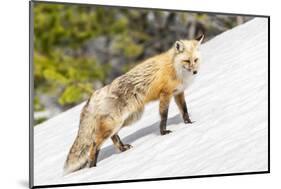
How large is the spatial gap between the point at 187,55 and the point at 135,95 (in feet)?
1.38

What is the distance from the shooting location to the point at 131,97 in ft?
12.7

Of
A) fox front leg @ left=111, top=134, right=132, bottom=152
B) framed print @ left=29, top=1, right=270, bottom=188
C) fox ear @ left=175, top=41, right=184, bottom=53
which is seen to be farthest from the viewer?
fox ear @ left=175, top=41, right=184, bottom=53

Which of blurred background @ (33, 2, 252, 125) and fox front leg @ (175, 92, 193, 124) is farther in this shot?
fox front leg @ (175, 92, 193, 124)

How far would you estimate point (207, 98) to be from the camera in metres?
4.08

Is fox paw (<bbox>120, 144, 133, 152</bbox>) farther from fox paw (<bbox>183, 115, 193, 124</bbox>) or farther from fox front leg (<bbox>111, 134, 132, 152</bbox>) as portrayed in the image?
fox paw (<bbox>183, 115, 193, 124</bbox>)

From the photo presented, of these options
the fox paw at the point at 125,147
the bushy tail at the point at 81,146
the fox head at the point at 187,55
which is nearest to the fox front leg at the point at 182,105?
the fox head at the point at 187,55

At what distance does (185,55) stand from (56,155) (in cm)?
101

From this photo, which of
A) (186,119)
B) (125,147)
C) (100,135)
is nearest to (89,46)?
(100,135)

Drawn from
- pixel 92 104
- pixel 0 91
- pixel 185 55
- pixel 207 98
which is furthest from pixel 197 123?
pixel 0 91

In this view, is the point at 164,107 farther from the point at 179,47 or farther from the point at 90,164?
the point at 90,164

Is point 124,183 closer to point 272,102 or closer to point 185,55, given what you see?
point 185,55

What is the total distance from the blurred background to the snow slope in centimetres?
16

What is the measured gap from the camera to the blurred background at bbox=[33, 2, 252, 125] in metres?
3.75

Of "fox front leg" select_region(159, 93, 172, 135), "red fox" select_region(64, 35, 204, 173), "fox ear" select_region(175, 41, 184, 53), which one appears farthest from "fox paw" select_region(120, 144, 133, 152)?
"fox ear" select_region(175, 41, 184, 53)
